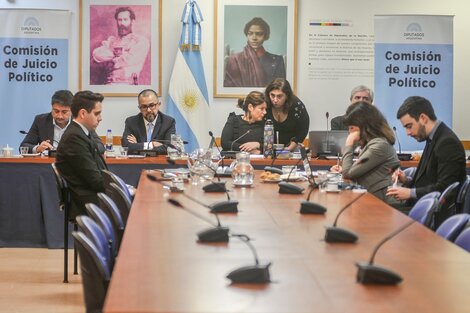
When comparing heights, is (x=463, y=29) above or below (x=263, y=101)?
above

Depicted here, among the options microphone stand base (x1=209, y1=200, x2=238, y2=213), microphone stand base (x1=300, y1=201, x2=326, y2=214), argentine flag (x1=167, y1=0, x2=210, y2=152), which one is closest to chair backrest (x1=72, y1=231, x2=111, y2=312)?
microphone stand base (x1=209, y1=200, x2=238, y2=213)

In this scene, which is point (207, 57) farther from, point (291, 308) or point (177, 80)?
point (291, 308)

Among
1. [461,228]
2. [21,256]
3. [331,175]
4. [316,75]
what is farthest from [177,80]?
[461,228]

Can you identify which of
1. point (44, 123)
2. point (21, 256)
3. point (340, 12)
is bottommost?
point (21, 256)

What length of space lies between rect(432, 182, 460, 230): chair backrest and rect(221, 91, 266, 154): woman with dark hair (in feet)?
8.90

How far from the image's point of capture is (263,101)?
8.12 meters

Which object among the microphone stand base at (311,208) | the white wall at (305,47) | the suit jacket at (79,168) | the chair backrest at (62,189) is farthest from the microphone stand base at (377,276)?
the white wall at (305,47)

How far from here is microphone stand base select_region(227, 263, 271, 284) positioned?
264 centimetres

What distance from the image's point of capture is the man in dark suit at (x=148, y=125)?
332 inches

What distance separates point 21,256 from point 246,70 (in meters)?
3.70

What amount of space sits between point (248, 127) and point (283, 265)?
534 cm

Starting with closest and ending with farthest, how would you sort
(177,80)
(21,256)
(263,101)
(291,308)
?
(291,308) → (21,256) → (263,101) → (177,80)

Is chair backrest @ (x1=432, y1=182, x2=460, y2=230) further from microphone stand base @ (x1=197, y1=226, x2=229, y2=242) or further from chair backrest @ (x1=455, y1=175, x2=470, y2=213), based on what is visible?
microphone stand base @ (x1=197, y1=226, x2=229, y2=242)

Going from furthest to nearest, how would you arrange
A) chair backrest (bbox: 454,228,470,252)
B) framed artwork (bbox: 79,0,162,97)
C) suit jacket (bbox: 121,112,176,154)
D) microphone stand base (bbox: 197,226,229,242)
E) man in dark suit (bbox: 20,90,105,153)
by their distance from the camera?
framed artwork (bbox: 79,0,162,97) → suit jacket (bbox: 121,112,176,154) → man in dark suit (bbox: 20,90,105,153) → chair backrest (bbox: 454,228,470,252) → microphone stand base (bbox: 197,226,229,242)
